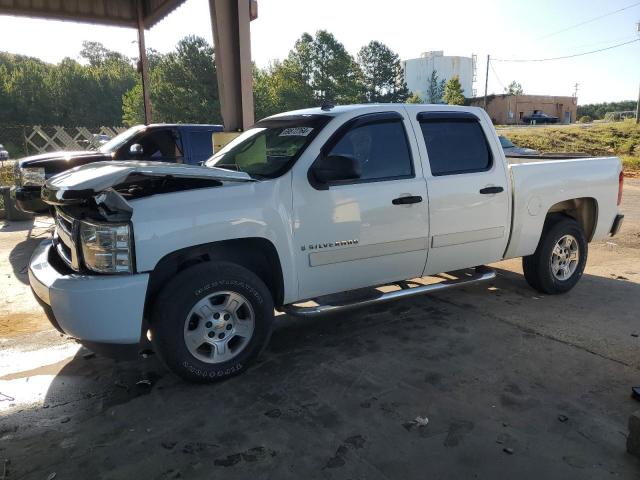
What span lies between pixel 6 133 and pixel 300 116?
149 feet

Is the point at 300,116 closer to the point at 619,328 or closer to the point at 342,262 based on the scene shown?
the point at 342,262

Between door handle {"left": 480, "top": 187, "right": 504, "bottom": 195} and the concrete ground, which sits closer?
the concrete ground

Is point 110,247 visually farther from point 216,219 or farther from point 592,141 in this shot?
point 592,141

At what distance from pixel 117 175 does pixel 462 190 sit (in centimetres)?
289

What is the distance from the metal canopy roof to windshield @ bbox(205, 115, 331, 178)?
9.16 metres

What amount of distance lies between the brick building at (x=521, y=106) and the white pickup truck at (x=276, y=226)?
235 feet

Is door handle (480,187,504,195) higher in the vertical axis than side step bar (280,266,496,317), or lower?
higher

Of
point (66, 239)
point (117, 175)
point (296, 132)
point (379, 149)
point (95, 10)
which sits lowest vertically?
point (66, 239)

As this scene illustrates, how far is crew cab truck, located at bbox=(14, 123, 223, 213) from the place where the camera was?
310 inches

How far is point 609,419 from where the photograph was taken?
10.1 feet

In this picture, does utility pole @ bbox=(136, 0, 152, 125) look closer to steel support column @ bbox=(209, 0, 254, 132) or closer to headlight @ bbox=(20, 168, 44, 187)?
steel support column @ bbox=(209, 0, 254, 132)

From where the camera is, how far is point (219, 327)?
357cm

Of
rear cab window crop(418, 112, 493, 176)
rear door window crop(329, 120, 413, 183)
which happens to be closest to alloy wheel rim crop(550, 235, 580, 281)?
rear cab window crop(418, 112, 493, 176)

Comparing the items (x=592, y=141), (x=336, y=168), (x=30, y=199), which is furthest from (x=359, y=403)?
(x=592, y=141)
